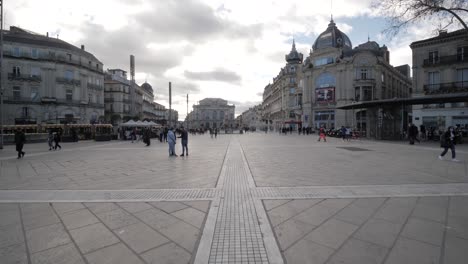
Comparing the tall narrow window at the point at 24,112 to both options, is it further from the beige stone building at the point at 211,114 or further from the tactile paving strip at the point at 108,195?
the beige stone building at the point at 211,114

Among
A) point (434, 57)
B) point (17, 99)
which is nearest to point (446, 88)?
point (434, 57)

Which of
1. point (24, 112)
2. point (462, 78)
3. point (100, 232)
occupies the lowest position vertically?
point (100, 232)

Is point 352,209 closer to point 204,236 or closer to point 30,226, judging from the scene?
point 204,236

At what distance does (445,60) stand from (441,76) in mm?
2100

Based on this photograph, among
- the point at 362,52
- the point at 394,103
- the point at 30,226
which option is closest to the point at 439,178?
the point at 30,226

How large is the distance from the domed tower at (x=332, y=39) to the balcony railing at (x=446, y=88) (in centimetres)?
2334

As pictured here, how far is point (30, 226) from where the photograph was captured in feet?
13.4

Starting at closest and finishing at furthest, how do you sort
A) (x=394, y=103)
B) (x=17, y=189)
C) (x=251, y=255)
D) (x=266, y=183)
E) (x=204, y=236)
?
(x=251, y=255) < (x=204, y=236) < (x=17, y=189) < (x=266, y=183) < (x=394, y=103)

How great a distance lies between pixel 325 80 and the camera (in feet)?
168

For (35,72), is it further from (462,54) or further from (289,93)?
(462,54)

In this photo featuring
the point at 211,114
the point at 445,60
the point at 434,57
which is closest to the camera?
the point at 445,60

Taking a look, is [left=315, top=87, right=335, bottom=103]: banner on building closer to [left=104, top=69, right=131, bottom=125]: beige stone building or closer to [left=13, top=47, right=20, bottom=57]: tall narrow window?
[left=104, top=69, right=131, bottom=125]: beige stone building

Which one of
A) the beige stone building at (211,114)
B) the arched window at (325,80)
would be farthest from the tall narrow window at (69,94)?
the beige stone building at (211,114)

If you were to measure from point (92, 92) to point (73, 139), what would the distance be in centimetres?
2624
